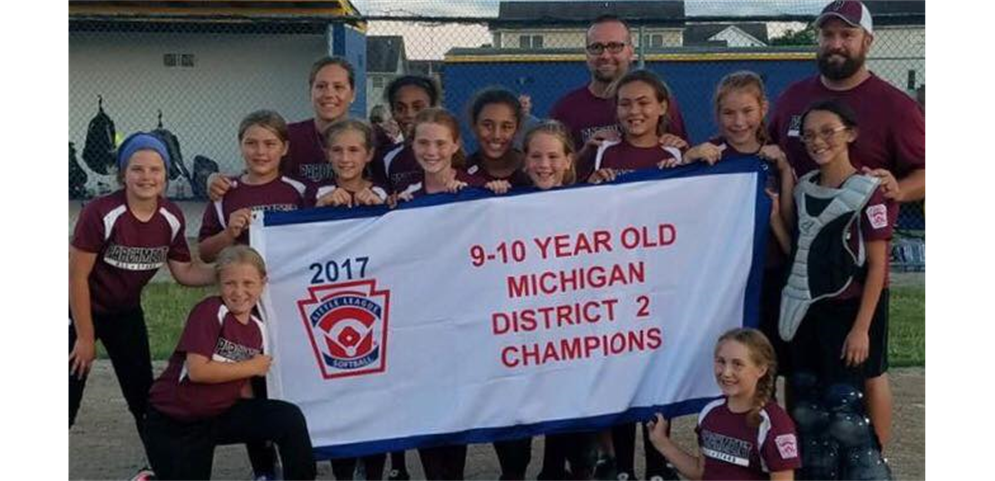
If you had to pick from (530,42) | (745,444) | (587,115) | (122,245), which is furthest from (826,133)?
(530,42)

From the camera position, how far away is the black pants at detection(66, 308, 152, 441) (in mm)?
5375

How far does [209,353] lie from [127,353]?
2.87 feet

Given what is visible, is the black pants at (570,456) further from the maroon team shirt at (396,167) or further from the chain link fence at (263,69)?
the chain link fence at (263,69)

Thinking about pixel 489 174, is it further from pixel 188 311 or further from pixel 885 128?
pixel 188 311

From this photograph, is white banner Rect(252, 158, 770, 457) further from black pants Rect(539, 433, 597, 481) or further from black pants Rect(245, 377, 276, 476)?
black pants Rect(245, 377, 276, 476)

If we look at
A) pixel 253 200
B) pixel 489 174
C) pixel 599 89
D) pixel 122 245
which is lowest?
pixel 122 245

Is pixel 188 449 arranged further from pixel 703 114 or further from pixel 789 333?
pixel 703 114

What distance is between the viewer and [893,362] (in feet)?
27.6

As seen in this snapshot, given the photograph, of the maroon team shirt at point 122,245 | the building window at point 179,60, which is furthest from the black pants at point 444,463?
the building window at point 179,60

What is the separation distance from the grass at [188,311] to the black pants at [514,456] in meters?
3.69

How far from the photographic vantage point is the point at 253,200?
5176mm
